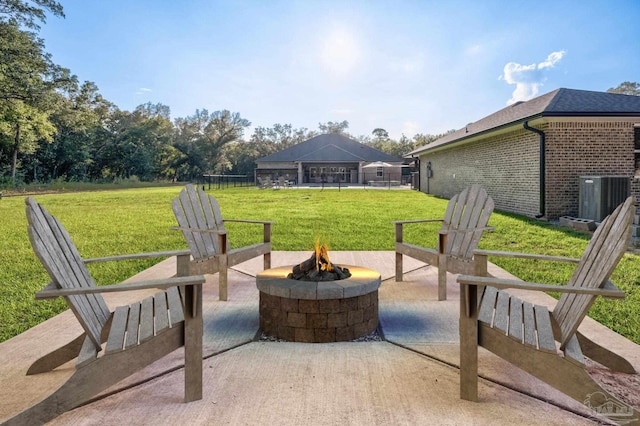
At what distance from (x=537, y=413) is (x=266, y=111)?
72.3 metres

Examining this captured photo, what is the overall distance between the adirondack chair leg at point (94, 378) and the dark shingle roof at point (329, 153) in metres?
37.5

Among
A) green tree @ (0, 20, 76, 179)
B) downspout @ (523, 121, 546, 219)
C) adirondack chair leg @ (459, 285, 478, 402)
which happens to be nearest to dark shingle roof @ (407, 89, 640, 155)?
downspout @ (523, 121, 546, 219)

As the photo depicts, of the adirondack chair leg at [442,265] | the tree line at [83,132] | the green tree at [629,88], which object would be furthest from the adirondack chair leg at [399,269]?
the green tree at [629,88]

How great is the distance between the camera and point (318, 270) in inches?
120

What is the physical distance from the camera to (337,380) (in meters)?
Answer: 2.31

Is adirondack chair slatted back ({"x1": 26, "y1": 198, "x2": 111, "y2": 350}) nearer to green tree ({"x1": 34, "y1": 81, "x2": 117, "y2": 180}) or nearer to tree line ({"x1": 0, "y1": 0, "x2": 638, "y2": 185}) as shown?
tree line ({"x1": 0, "y1": 0, "x2": 638, "y2": 185})

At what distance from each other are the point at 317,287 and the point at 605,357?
1798mm

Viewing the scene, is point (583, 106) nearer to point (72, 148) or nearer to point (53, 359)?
point (53, 359)

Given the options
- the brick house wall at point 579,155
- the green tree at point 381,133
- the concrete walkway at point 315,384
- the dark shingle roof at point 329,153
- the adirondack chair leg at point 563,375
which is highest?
the green tree at point 381,133

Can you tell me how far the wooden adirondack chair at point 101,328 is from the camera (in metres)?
1.70

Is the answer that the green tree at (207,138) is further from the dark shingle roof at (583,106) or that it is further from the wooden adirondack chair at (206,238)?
the wooden adirondack chair at (206,238)

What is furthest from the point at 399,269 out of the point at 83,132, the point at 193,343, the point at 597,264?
the point at 83,132

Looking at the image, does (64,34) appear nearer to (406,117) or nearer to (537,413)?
(537,413)

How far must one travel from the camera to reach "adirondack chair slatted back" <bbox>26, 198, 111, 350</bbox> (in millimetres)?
1852
